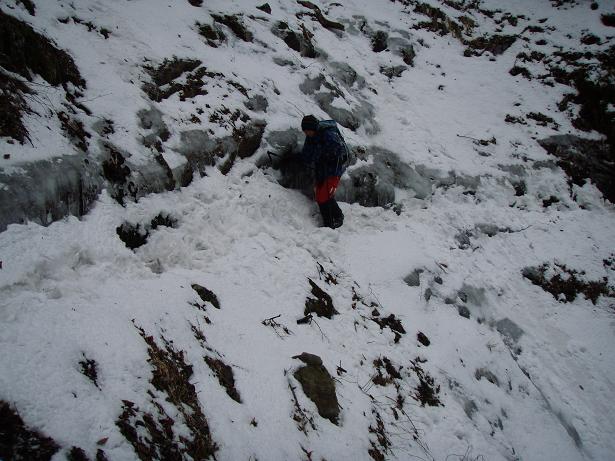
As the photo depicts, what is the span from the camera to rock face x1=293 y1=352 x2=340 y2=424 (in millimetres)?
4254

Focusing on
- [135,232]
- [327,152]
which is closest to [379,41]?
[327,152]

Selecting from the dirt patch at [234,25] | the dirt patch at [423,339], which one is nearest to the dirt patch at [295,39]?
the dirt patch at [234,25]

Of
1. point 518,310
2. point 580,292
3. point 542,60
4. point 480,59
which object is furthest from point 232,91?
point 542,60

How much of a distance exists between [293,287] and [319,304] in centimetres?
52

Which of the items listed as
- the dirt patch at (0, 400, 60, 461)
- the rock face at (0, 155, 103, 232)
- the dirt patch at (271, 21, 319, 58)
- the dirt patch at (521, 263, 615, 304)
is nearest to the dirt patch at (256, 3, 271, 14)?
the dirt patch at (271, 21, 319, 58)

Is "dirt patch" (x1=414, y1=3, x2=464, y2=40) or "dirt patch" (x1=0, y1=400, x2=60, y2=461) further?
"dirt patch" (x1=414, y1=3, x2=464, y2=40)

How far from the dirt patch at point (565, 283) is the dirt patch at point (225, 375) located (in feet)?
24.6

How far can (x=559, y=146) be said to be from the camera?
448 inches

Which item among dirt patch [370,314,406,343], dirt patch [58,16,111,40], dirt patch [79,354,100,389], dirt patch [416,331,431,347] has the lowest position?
dirt patch [370,314,406,343]

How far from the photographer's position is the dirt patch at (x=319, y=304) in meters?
5.65

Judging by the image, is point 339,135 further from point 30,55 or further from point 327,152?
point 30,55

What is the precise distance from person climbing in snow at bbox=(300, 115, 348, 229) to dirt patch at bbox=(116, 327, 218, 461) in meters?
4.38

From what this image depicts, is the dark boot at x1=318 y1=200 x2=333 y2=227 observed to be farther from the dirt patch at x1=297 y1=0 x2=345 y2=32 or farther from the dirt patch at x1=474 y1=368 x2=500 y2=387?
the dirt patch at x1=297 y1=0 x2=345 y2=32

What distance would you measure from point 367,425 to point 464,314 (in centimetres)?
364
